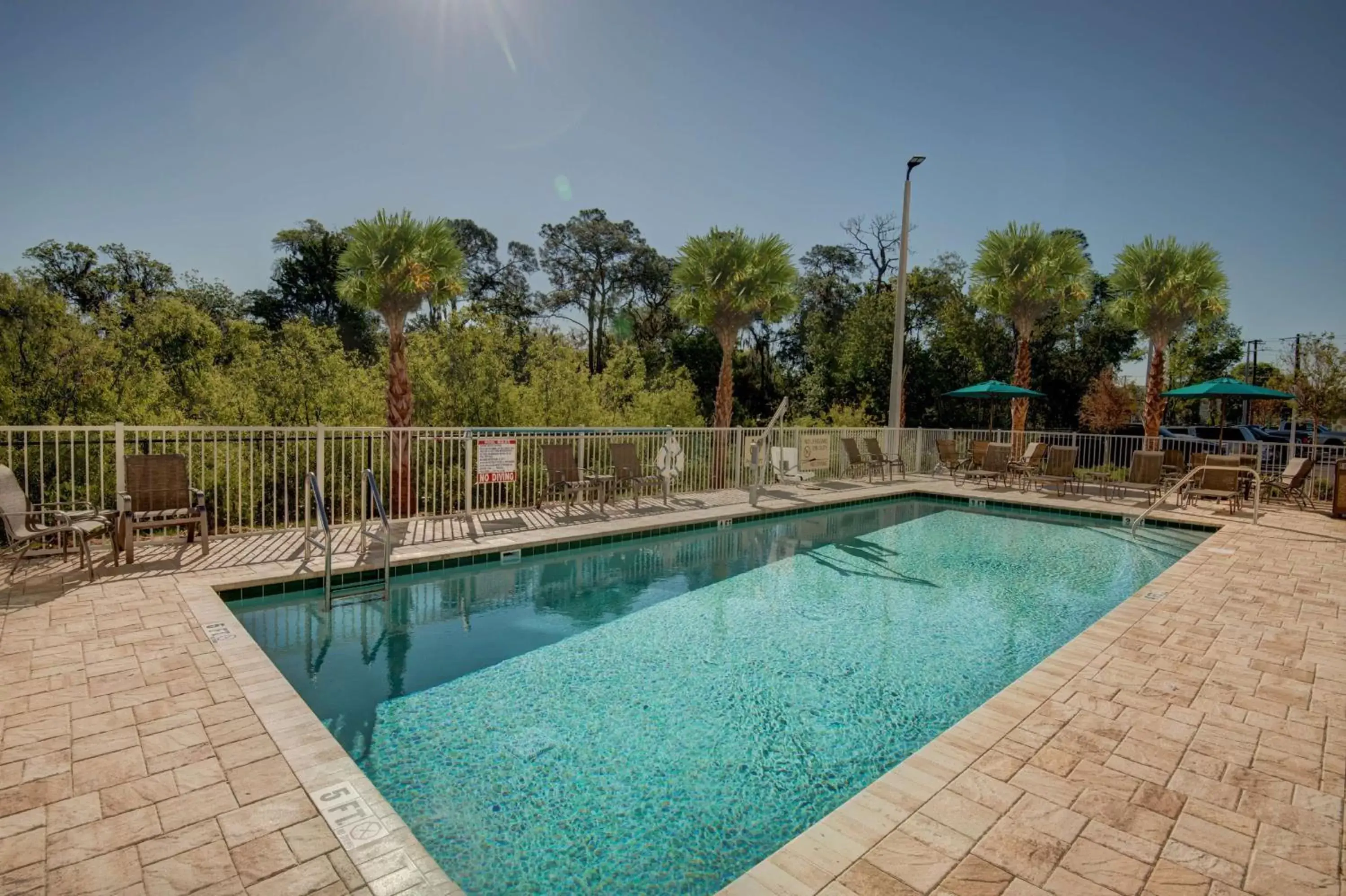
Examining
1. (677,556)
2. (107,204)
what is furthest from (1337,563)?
(107,204)

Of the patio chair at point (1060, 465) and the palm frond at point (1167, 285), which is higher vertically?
the palm frond at point (1167, 285)

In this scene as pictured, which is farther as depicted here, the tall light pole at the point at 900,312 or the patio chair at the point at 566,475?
the tall light pole at the point at 900,312

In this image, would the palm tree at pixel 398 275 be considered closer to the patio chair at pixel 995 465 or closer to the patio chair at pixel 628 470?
the patio chair at pixel 628 470

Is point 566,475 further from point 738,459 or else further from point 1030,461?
point 1030,461

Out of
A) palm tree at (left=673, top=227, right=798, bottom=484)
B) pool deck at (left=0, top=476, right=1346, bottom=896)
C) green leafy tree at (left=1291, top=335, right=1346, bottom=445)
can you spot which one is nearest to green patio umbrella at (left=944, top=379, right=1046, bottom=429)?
palm tree at (left=673, top=227, right=798, bottom=484)

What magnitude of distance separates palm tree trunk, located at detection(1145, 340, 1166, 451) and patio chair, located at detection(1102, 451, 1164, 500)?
3686 millimetres

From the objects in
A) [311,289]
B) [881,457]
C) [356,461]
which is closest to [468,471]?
[356,461]

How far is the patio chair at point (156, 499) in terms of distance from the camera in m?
5.30

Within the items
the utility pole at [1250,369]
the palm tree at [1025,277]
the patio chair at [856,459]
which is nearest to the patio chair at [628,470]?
the patio chair at [856,459]

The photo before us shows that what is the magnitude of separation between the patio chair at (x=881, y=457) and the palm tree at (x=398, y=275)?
8543 mm

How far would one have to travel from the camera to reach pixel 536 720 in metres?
3.55

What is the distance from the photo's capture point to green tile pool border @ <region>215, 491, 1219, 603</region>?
5305 mm

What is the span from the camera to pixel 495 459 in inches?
311

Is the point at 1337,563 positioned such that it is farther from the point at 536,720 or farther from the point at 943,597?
the point at 536,720
